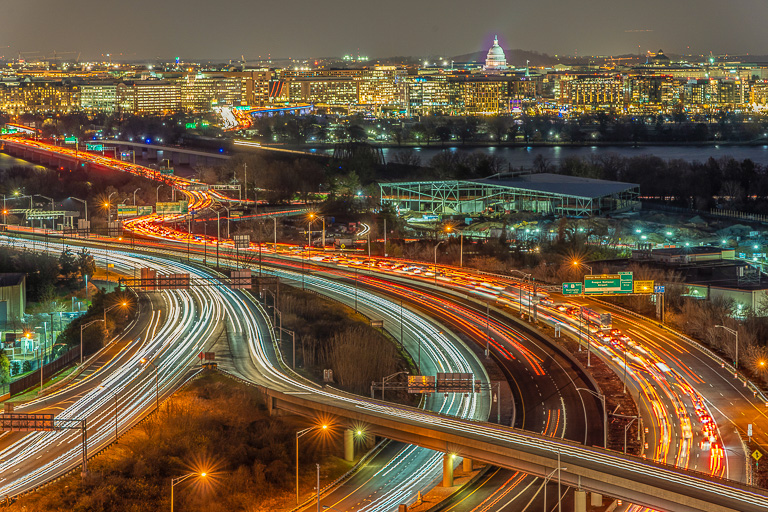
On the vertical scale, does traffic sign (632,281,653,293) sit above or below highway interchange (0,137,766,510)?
above

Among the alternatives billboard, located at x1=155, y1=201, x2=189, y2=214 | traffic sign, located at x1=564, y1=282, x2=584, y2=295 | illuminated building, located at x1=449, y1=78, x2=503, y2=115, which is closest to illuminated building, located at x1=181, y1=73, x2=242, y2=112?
illuminated building, located at x1=449, y1=78, x2=503, y2=115

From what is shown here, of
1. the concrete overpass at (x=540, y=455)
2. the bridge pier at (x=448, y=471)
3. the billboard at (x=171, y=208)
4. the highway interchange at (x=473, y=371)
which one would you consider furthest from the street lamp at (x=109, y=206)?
the bridge pier at (x=448, y=471)

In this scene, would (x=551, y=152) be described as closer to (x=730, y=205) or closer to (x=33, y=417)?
(x=730, y=205)

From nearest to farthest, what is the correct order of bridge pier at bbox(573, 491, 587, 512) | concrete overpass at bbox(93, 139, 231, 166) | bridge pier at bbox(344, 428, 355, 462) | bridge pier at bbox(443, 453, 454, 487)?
bridge pier at bbox(573, 491, 587, 512) → bridge pier at bbox(443, 453, 454, 487) → bridge pier at bbox(344, 428, 355, 462) → concrete overpass at bbox(93, 139, 231, 166)

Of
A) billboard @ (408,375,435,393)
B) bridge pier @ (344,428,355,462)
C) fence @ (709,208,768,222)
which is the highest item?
fence @ (709,208,768,222)

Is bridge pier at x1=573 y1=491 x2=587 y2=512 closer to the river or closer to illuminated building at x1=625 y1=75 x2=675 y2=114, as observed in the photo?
the river

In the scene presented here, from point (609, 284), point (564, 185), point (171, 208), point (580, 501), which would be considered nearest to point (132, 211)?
point (171, 208)

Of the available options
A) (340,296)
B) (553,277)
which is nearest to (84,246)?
(340,296)
